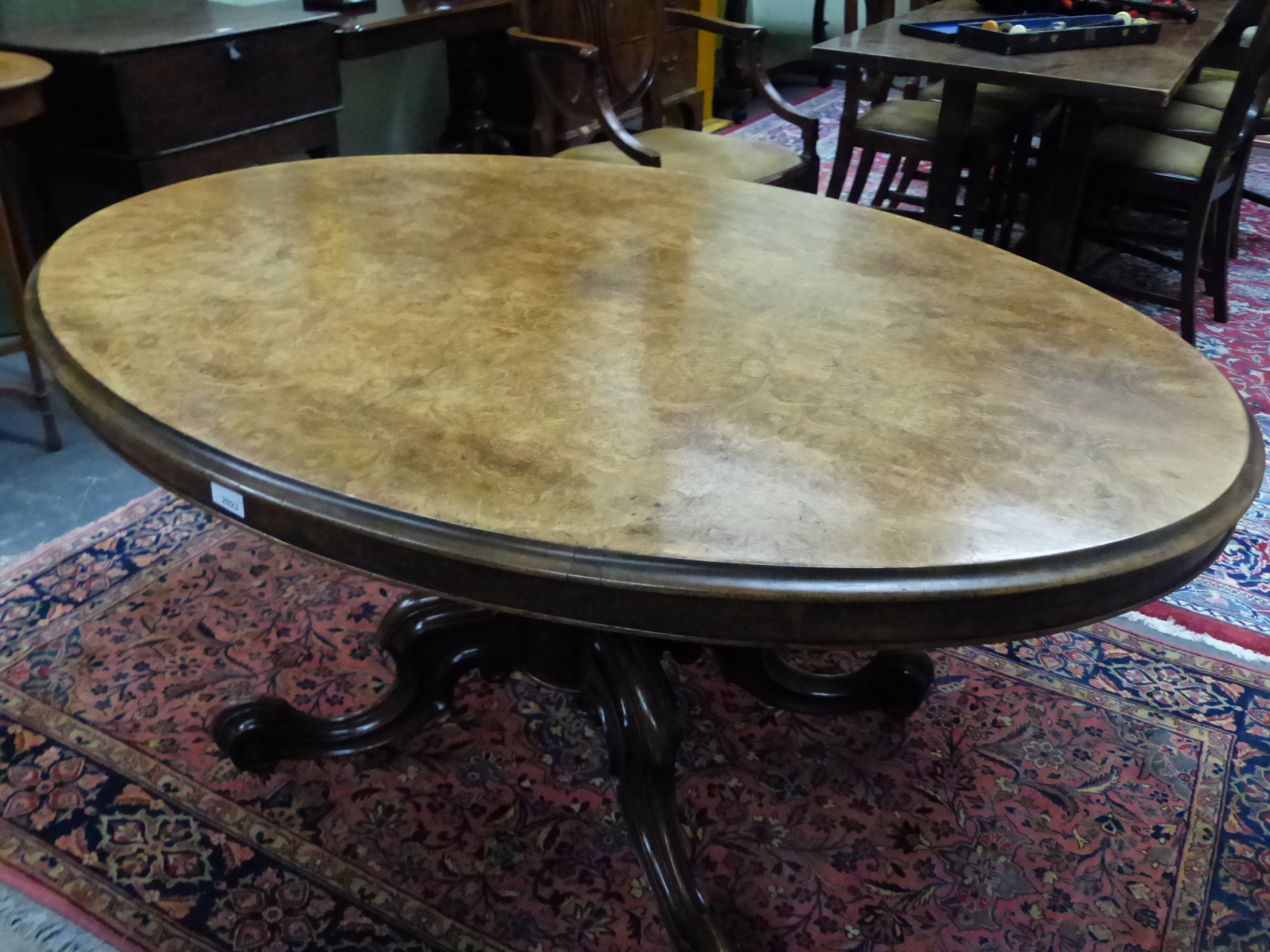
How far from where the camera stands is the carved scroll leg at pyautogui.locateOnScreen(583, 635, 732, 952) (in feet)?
3.89

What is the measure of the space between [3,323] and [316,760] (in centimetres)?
179

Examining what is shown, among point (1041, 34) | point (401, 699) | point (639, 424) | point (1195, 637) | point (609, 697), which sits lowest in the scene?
point (1195, 637)

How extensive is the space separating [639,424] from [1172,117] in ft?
9.83

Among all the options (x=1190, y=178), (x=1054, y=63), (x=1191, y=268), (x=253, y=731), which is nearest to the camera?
(x=253, y=731)

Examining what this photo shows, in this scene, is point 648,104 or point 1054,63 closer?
point 1054,63

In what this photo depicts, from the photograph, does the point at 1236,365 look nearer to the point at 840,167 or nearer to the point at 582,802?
the point at 840,167

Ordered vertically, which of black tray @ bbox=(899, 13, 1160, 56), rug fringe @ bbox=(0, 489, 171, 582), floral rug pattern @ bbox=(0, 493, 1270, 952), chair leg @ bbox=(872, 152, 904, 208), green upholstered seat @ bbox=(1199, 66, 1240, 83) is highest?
black tray @ bbox=(899, 13, 1160, 56)

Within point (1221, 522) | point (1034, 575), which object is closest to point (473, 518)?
point (1034, 575)

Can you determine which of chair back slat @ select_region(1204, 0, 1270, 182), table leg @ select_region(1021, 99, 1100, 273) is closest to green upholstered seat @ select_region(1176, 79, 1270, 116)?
chair back slat @ select_region(1204, 0, 1270, 182)

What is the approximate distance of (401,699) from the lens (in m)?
1.40

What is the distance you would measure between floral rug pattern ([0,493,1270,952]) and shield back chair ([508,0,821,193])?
1428 mm

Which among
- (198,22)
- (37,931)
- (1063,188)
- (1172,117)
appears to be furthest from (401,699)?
(1172,117)

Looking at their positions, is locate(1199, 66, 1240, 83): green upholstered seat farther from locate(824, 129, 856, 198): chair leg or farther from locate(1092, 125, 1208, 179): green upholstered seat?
locate(824, 129, 856, 198): chair leg

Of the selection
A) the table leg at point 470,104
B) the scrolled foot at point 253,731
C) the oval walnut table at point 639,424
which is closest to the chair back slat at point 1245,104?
the oval walnut table at point 639,424
